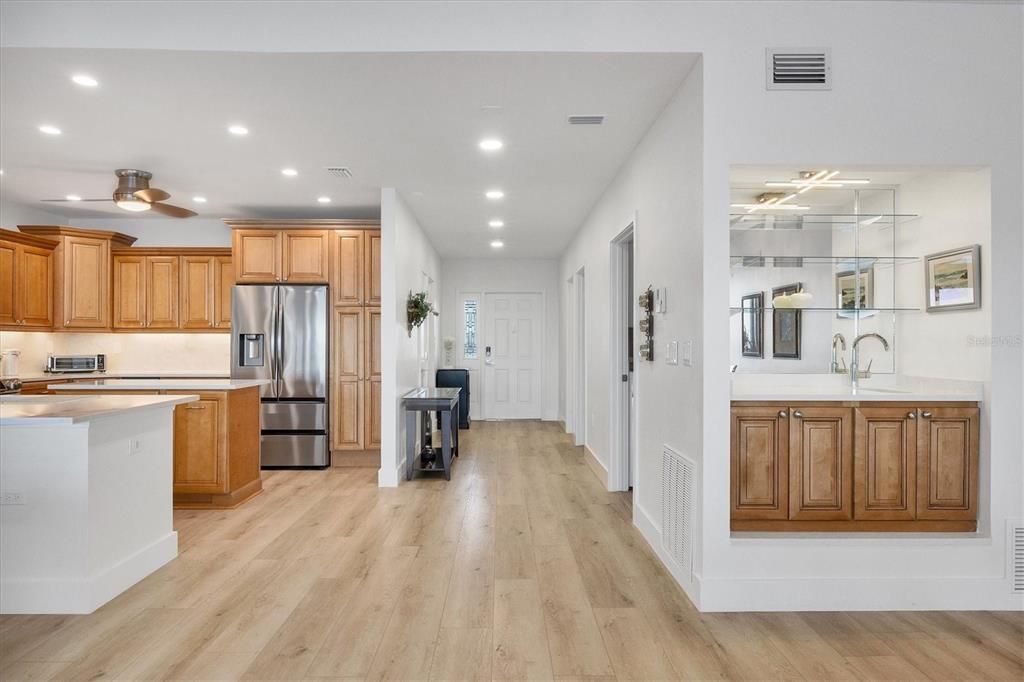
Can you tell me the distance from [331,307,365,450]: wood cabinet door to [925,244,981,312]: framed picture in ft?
15.6

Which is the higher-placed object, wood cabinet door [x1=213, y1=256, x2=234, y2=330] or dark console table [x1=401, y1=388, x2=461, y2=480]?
wood cabinet door [x1=213, y1=256, x2=234, y2=330]

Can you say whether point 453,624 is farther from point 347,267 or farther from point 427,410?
point 347,267

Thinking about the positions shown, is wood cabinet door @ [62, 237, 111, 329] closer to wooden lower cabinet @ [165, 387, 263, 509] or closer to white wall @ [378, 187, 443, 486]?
wooden lower cabinet @ [165, 387, 263, 509]

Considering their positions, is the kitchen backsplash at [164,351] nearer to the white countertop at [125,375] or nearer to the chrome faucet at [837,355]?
the white countertop at [125,375]

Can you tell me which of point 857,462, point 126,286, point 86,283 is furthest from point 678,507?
point 86,283

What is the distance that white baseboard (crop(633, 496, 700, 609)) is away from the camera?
290 cm

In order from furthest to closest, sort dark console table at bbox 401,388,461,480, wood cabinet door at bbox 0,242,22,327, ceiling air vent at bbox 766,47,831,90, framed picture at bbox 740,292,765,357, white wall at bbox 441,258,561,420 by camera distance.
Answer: white wall at bbox 441,258,561,420, wood cabinet door at bbox 0,242,22,327, dark console table at bbox 401,388,461,480, framed picture at bbox 740,292,765,357, ceiling air vent at bbox 766,47,831,90

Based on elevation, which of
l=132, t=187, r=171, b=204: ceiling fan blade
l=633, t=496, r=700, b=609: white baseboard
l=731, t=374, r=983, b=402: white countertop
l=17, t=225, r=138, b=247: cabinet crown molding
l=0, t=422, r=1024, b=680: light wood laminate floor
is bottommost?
l=0, t=422, r=1024, b=680: light wood laminate floor

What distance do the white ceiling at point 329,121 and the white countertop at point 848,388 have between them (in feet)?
5.49

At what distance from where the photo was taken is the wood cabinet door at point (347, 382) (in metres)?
6.14

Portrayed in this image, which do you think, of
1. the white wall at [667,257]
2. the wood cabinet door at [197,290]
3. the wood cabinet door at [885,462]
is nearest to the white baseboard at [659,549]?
the white wall at [667,257]

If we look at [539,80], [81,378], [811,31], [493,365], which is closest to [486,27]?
[539,80]

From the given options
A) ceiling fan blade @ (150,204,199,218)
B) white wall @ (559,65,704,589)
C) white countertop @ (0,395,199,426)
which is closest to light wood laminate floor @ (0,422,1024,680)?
white wall @ (559,65,704,589)

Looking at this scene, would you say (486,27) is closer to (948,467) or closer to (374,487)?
(948,467)
